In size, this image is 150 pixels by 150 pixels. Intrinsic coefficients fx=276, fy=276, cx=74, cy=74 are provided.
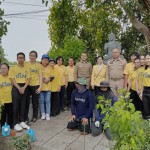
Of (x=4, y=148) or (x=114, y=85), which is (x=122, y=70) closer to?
(x=114, y=85)

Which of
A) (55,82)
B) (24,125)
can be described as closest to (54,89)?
(55,82)

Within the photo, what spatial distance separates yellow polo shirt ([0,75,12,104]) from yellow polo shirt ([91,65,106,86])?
6.98 feet

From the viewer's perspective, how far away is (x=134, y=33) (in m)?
16.5

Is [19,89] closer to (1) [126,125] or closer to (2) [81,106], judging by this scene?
(2) [81,106]

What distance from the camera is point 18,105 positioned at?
5977mm

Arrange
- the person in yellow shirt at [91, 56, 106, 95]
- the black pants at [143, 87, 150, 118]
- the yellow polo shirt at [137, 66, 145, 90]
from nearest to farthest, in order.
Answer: the black pants at [143, 87, 150, 118], the yellow polo shirt at [137, 66, 145, 90], the person in yellow shirt at [91, 56, 106, 95]

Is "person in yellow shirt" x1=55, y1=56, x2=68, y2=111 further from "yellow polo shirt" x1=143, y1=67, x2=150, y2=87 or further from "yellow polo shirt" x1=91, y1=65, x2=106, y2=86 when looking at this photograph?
→ "yellow polo shirt" x1=143, y1=67, x2=150, y2=87

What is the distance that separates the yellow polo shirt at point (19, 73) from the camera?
586 cm

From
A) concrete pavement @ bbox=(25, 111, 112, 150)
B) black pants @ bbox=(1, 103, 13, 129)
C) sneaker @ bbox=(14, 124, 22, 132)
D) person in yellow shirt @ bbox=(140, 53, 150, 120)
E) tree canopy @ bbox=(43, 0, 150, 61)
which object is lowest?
concrete pavement @ bbox=(25, 111, 112, 150)

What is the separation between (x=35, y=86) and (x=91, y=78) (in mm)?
1530

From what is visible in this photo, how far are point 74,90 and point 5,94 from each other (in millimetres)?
1461

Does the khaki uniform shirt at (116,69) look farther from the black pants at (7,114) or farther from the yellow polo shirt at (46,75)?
the black pants at (7,114)

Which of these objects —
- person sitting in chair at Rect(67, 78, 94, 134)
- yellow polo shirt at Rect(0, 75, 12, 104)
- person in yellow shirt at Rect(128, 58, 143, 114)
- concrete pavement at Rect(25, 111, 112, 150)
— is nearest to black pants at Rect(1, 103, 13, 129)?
yellow polo shirt at Rect(0, 75, 12, 104)

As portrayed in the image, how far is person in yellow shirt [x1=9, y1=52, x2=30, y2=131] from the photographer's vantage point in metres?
5.88
